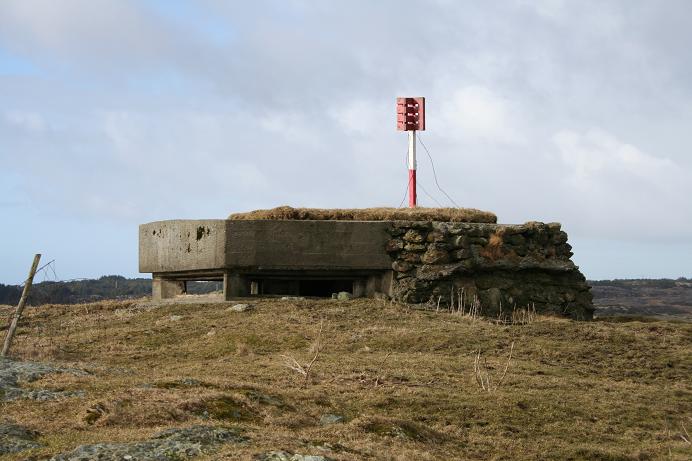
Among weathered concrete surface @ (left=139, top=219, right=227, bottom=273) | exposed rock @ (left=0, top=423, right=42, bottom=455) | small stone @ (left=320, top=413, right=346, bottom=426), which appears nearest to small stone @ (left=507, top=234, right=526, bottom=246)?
weathered concrete surface @ (left=139, top=219, right=227, bottom=273)

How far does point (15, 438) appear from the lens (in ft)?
30.5

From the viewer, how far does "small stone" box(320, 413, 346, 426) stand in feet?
35.7

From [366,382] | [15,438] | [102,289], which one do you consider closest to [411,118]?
[366,382]

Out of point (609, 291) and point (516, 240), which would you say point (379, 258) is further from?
point (609, 291)

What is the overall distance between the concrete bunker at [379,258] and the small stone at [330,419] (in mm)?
8587

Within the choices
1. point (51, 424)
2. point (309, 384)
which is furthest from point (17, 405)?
point (309, 384)

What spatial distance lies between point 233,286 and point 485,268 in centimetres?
503

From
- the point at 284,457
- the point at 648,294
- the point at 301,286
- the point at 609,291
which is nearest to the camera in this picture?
the point at 284,457

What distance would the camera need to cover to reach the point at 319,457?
840cm

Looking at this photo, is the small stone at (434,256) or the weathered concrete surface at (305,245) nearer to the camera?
the weathered concrete surface at (305,245)

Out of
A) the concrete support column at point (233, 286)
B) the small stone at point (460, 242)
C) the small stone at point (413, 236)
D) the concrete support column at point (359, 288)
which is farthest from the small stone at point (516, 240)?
the concrete support column at point (233, 286)

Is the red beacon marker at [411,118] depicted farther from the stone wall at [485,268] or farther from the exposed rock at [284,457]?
the exposed rock at [284,457]

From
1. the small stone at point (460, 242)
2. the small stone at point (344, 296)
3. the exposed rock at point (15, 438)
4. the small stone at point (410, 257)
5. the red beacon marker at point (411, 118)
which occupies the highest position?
the red beacon marker at point (411, 118)

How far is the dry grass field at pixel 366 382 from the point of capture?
1017 centimetres
